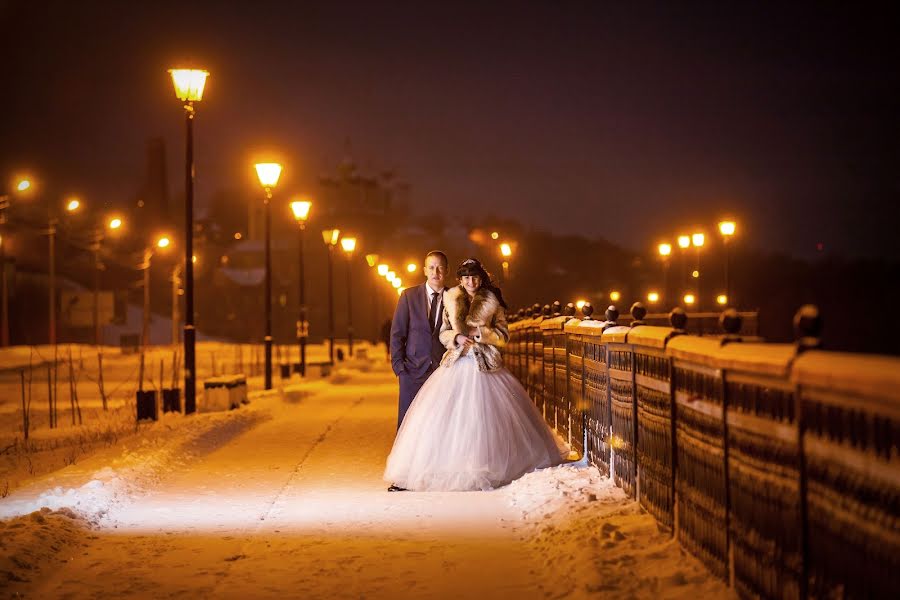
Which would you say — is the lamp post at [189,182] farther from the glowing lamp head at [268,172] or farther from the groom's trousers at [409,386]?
the groom's trousers at [409,386]

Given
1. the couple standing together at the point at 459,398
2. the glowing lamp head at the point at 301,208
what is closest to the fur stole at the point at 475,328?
the couple standing together at the point at 459,398

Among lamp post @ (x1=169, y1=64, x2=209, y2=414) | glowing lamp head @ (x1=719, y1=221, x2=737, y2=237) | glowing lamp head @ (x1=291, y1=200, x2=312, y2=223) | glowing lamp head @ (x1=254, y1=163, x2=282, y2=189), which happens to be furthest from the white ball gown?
glowing lamp head @ (x1=719, y1=221, x2=737, y2=237)

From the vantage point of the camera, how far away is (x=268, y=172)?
26906 mm

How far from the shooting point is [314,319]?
14000 centimetres

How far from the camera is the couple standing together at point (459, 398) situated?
36.1 ft

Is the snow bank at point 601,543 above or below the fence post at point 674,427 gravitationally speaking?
below

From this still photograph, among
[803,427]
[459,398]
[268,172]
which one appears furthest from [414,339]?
[268,172]

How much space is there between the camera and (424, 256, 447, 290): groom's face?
11578 mm

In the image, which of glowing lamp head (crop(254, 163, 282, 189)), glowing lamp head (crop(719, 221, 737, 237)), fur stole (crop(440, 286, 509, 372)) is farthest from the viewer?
glowing lamp head (crop(719, 221, 737, 237))

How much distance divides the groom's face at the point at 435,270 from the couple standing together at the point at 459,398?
0.01 m

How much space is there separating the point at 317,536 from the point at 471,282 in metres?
3.65

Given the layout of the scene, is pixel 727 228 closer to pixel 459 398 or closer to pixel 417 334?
pixel 417 334

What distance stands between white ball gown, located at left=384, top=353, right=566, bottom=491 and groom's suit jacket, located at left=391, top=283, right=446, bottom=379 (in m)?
0.64

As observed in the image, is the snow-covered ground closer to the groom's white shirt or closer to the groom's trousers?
the groom's trousers
